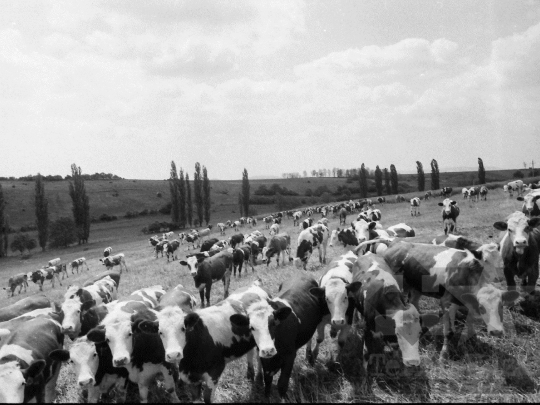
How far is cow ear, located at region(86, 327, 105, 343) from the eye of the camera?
5828 mm

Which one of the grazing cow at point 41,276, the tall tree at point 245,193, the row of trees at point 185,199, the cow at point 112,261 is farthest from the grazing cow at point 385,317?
the tall tree at point 245,193

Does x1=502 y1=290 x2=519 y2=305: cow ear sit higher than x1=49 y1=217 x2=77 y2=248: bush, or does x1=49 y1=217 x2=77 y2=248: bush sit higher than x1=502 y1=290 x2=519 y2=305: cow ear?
x1=502 y1=290 x2=519 y2=305: cow ear

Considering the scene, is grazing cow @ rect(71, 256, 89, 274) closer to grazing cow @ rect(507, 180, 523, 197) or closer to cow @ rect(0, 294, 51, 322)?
cow @ rect(0, 294, 51, 322)

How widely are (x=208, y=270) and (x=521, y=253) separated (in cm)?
969

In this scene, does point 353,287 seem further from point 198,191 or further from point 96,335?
point 198,191

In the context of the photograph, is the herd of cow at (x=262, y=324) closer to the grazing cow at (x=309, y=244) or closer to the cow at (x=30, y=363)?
the cow at (x=30, y=363)

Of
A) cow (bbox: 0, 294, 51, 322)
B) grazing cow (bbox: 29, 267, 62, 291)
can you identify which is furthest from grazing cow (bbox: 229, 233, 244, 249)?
cow (bbox: 0, 294, 51, 322)

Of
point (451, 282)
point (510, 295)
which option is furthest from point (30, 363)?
point (510, 295)

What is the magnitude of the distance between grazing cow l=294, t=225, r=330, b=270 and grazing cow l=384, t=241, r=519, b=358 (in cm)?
855

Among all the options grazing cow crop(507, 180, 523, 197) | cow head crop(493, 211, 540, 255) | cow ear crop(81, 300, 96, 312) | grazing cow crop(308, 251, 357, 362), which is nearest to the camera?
grazing cow crop(308, 251, 357, 362)

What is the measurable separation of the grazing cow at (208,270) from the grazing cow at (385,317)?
7.30 m

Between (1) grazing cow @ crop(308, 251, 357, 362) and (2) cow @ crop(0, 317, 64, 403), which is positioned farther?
(1) grazing cow @ crop(308, 251, 357, 362)

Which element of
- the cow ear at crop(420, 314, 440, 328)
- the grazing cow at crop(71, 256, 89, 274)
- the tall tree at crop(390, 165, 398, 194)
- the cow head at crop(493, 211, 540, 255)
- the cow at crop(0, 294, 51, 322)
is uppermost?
the tall tree at crop(390, 165, 398, 194)

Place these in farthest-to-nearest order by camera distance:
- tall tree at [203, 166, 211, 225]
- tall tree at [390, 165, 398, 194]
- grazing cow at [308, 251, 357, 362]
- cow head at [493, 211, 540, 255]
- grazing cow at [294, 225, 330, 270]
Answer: tall tree at [390, 165, 398, 194] → tall tree at [203, 166, 211, 225] → grazing cow at [294, 225, 330, 270] → cow head at [493, 211, 540, 255] → grazing cow at [308, 251, 357, 362]
